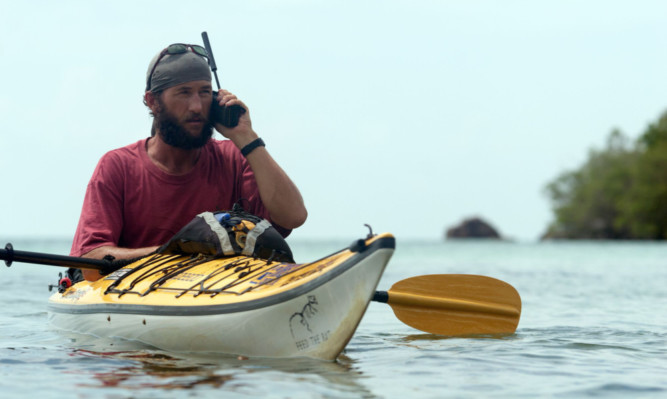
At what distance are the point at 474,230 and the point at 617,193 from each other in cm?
2259

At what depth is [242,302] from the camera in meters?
3.87

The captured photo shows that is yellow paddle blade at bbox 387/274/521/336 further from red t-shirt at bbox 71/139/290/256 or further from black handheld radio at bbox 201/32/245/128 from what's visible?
black handheld radio at bbox 201/32/245/128

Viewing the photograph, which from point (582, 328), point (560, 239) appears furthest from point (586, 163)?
point (582, 328)

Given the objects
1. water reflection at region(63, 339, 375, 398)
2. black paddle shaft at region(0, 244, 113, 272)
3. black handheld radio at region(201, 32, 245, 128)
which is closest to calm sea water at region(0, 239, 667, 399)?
water reflection at region(63, 339, 375, 398)

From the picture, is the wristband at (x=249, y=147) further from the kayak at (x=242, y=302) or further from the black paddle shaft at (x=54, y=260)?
the black paddle shaft at (x=54, y=260)

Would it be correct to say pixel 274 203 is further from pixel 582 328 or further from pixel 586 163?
pixel 586 163

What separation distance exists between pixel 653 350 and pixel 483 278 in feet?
3.75

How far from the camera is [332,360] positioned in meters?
3.94

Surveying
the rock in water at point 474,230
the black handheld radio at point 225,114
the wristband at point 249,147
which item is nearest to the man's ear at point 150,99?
the black handheld radio at point 225,114

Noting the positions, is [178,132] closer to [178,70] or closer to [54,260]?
[178,70]

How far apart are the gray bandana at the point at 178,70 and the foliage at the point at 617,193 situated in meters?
51.1

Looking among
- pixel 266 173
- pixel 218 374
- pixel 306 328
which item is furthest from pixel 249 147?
pixel 218 374

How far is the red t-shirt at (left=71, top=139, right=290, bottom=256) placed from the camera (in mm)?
4844

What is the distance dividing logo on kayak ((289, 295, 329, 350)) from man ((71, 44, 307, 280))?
1202 millimetres
